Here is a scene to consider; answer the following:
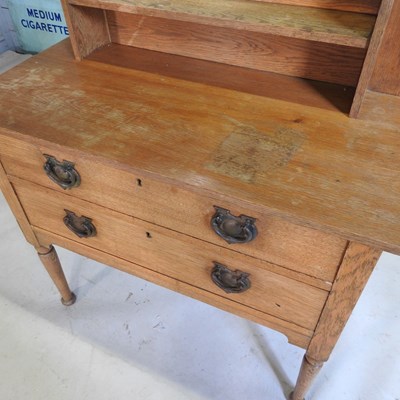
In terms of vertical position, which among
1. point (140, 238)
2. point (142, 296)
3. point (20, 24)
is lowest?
point (142, 296)

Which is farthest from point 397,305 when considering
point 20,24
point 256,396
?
point 20,24

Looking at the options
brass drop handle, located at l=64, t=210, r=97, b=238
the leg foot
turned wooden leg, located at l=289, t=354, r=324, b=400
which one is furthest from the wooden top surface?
the leg foot

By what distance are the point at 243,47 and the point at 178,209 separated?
0.48 m

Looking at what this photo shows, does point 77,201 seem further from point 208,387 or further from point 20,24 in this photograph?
point 20,24

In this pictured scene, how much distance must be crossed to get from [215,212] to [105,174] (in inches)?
10.2

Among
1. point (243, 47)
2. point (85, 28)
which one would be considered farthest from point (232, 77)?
point (85, 28)

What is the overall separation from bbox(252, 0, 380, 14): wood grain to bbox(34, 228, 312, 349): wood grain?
0.68 meters

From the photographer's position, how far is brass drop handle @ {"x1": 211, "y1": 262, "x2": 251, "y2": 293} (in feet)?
2.80

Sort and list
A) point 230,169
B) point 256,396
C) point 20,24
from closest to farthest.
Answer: point 230,169 < point 256,396 < point 20,24

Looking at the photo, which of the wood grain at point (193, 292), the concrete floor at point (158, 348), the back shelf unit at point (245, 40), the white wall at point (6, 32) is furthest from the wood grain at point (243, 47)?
the white wall at point (6, 32)

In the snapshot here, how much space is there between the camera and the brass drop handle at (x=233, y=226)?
0.73 meters

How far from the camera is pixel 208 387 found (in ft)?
4.00

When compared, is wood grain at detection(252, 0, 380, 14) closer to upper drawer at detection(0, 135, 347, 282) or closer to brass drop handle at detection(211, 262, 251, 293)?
upper drawer at detection(0, 135, 347, 282)

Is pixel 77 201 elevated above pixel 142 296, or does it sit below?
above
